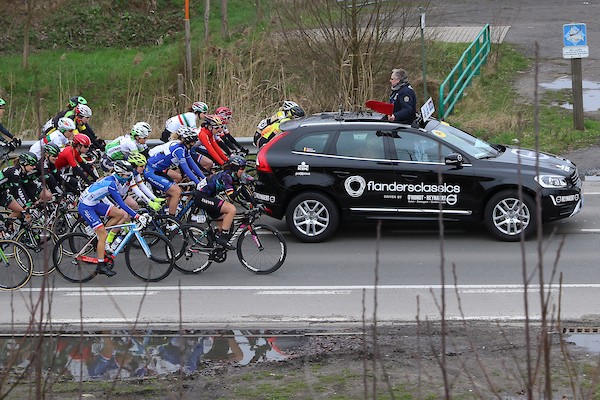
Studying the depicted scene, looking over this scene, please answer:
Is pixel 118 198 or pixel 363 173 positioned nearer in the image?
pixel 118 198

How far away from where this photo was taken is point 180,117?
1714 cm

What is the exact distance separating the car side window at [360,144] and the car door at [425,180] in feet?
0.69

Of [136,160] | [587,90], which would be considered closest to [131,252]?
[136,160]

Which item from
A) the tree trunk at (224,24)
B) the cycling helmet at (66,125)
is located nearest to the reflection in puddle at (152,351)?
the cycling helmet at (66,125)

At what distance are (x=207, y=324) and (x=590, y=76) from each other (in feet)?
60.6

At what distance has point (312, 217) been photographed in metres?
14.4

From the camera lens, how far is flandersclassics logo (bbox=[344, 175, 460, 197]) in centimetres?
1411

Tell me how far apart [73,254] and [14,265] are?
725 millimetres

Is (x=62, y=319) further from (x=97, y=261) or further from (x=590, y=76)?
(x=590, y=76)

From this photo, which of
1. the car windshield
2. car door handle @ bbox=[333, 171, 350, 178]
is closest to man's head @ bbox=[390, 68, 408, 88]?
the car windshield

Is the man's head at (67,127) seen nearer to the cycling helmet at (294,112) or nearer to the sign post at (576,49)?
the cycling helmet at (294,112)

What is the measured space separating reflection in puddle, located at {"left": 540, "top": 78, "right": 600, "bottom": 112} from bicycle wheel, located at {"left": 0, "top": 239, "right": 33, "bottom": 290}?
14.5 m

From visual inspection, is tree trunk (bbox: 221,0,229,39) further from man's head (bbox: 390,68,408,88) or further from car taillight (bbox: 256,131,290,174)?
car taillight (bbox: 256,131,290,174)

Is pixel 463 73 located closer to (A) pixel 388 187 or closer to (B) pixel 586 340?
(A) pixel 388 187
